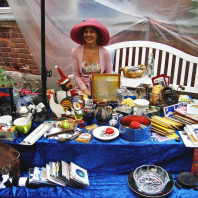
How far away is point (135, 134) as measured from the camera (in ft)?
4.74

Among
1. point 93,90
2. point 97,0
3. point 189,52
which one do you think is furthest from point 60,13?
point 189,52

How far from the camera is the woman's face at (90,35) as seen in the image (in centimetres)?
228

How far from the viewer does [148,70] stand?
2.93 metres

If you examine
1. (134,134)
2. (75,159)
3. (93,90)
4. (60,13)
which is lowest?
(75,159)

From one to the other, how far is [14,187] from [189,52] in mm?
2778

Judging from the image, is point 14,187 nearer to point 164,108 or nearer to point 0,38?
point 164,108

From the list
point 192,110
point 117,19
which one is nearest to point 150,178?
point 192,110

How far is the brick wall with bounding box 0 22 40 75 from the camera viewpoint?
3419 mm

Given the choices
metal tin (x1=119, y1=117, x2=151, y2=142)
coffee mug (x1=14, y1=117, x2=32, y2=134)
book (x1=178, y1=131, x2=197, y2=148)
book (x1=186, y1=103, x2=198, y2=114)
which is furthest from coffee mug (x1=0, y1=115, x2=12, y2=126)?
book (x1=186, y1=103, x2=198, y2=114)

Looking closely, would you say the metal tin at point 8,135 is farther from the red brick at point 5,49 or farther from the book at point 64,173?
the red brick at point 5,49

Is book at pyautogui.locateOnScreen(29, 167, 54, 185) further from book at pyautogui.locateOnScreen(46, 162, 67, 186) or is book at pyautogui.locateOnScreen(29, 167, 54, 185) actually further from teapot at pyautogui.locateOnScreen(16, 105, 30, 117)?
teapot at pyautogui.locateOnScreen(16, 105, 30, 117)

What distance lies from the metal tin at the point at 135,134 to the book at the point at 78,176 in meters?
0.42

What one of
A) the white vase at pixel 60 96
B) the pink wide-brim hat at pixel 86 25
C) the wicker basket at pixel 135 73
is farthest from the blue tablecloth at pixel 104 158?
the wicker basket at pixel 135 73

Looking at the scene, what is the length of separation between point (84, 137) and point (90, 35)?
4.29ft
